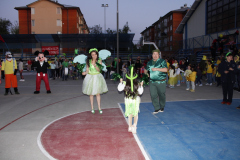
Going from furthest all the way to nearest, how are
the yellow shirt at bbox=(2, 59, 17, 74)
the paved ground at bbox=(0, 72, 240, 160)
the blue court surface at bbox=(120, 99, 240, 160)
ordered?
1. the yellow shirt at bbox=(2, 59, 17, 74)
2. the paved ground at bbox=(0, 72, 240, 160)
3. the blue court surface at bbox=(120, 99, 240, 160)

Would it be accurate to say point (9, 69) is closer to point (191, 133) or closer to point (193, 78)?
point (191, 133)

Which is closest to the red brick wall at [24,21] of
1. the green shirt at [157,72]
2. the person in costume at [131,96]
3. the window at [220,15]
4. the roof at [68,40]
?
the roof at [68,40]

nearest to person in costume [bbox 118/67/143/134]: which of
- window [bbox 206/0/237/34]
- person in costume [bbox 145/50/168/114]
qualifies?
person in costume [bbox 145/50/168/114]

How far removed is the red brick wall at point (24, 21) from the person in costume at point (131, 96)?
171 ft

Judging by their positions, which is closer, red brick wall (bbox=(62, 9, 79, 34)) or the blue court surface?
the blue court surface

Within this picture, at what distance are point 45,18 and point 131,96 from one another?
50822mm

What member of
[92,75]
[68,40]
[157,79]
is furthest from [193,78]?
[68,40]

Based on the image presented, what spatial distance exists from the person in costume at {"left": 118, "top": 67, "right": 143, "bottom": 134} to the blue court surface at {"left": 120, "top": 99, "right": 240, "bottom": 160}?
0.39 meters

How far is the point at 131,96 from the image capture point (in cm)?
529

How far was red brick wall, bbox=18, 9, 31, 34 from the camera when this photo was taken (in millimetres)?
51750

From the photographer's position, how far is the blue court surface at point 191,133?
405 centimetres

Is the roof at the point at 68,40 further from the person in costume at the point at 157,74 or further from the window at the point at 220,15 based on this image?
the person in costume at the point at 157,74

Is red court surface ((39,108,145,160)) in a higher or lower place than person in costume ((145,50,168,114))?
lower

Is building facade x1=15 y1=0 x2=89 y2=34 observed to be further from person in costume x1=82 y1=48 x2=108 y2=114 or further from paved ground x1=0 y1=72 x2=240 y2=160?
person in costume x1=82 y1=48 x2=108 y2=114
